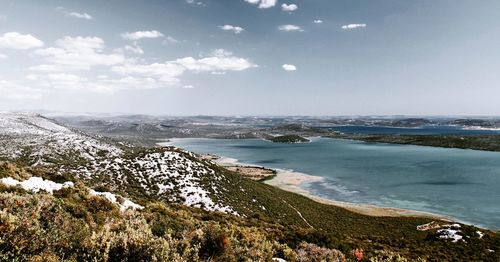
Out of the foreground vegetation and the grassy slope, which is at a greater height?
the foreground vegetation

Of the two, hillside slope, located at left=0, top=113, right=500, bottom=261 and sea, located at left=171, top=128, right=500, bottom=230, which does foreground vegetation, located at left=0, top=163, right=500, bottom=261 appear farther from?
sea, located at left=171, top=128, right=500, bottom=230

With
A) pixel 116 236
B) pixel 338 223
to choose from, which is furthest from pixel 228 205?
pixel 116 236

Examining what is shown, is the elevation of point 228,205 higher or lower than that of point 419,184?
higher

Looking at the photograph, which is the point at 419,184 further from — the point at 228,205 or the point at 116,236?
the point at 116,236

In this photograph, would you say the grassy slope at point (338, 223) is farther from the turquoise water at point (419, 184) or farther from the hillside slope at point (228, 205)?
the turquoise water at point (419, 184)

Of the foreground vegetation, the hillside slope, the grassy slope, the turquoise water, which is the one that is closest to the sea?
the turquoise water

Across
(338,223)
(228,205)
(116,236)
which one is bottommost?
(338,223)

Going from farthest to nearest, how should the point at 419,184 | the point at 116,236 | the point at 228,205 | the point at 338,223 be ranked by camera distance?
the point at 419,184
the point at 338,223
the point at 228,205
the point at 116,236

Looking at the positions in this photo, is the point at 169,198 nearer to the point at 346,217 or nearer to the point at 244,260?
the point at 346,217

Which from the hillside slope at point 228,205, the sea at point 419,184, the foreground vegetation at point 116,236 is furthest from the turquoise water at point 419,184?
the foreground vegetation at point 116,236

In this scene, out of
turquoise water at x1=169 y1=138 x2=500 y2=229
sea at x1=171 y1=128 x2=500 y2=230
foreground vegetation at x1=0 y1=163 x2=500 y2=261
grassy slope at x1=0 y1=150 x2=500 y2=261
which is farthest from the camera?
turquoise water at x1=169 y1=138 x2=500 y2=229

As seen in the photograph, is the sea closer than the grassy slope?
No
